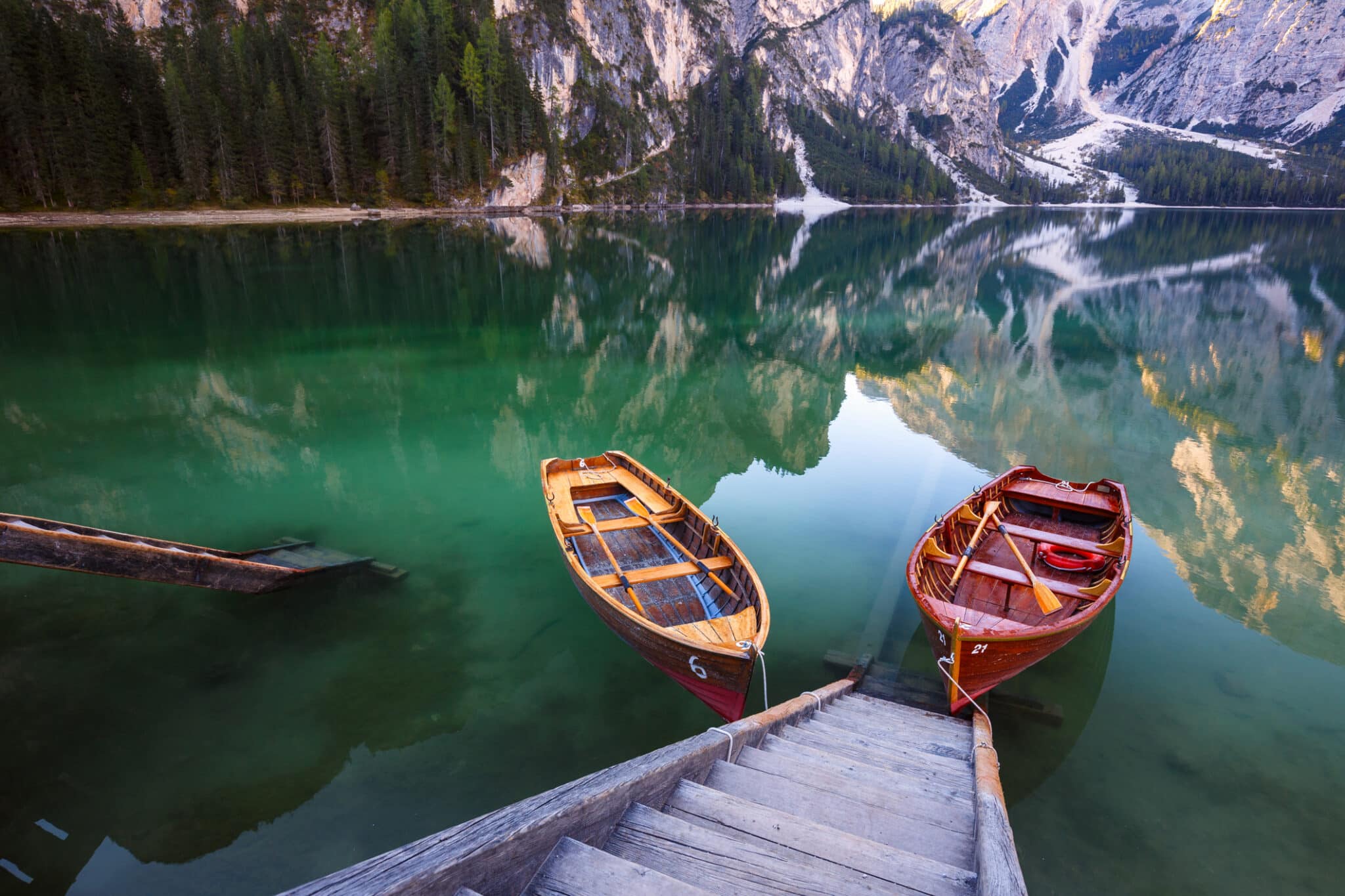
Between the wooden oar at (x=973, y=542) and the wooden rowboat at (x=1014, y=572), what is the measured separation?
0.07ft

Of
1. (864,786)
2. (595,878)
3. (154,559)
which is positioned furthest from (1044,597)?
(154,559)

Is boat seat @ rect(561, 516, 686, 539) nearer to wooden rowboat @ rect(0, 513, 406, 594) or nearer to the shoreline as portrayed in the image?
wooden rowboat @ rect(0, 513, 406, 594)

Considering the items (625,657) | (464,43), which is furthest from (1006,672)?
(464,43)

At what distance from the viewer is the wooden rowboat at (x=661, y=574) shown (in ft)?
23.0

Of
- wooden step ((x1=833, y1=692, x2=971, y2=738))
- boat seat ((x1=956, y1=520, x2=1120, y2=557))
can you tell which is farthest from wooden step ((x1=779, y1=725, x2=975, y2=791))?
boat seat ((x1=956, y1=520, x2=1120, y2=557))

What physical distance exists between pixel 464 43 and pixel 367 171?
3369cm

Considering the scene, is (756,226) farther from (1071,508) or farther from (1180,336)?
(1071,508)

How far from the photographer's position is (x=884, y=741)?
20.0ft

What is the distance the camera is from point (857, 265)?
50531 millimetres

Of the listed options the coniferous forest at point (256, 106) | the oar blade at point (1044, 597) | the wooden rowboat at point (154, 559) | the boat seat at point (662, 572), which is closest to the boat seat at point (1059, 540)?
the oar blade at point (1044, 597)

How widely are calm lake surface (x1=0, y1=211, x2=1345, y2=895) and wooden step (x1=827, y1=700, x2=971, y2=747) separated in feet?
3.23

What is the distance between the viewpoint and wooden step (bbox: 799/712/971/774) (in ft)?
18.5

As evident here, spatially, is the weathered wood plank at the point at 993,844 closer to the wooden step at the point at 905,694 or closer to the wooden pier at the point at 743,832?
Result: the wooden pier at the point at 743,832

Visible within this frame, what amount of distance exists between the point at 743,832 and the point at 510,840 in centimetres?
152
